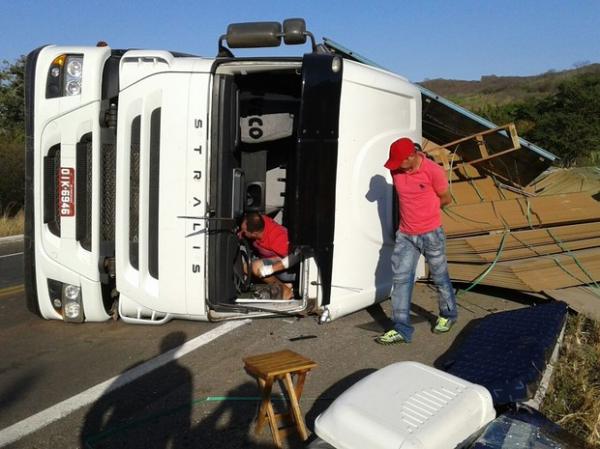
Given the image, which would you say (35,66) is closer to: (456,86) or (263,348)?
(263,348)

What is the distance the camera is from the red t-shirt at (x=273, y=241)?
611 centimetres

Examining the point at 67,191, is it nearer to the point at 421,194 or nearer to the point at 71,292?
the point at 71,292

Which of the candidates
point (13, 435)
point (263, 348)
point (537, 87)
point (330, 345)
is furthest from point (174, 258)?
point (537, 87)

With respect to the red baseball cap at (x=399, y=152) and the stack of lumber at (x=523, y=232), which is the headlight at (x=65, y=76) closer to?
the red baseball cap at (x=399, y=152)

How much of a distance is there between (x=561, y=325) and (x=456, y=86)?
76.7 metres

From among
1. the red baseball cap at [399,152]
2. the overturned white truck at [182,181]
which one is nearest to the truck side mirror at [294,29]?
the overturned white truck at [182,181]

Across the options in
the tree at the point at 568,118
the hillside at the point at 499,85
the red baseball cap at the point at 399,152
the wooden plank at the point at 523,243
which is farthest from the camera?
the hillside at the point at 499,85

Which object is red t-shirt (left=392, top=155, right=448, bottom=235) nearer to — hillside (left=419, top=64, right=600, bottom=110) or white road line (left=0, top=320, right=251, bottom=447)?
white road line (left=0, top=320, right=251, bottom=447)

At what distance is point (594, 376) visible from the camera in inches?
157

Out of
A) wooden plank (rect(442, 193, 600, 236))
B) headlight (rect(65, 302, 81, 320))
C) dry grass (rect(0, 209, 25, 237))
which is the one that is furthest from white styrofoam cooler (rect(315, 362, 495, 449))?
dry grass (rect(0, 209, 25, 237))

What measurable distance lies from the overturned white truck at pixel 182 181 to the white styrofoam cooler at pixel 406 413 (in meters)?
2.09

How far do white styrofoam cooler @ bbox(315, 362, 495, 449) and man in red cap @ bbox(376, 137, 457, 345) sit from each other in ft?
6.44

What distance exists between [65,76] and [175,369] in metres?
2.59

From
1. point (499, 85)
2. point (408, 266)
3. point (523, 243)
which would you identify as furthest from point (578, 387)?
point (499, 85)
